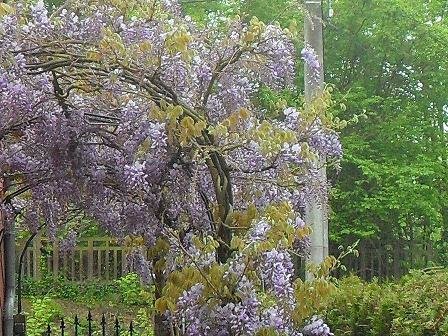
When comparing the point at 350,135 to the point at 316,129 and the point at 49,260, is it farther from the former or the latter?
the point at 316,129

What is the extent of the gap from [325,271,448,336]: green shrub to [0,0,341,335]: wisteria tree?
855 millimetres

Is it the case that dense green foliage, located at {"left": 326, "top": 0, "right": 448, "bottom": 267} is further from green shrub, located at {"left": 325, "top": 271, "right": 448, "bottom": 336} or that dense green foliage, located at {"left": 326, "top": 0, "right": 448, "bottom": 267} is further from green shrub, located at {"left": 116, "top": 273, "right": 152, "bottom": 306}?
green shrub, located at {"left": 325, "top": 271, "right": 448, "bottom": 336}

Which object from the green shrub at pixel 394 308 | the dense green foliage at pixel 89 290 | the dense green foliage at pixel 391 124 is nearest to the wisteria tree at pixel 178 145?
the green shrub at pixel 394 308

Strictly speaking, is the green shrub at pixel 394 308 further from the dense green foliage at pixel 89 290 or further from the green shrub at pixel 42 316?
the dense green foliage at pixel 89 290

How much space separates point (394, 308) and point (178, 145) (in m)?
1.95

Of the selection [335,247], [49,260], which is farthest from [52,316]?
[335,247]

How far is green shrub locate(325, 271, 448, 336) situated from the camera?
4.25 m

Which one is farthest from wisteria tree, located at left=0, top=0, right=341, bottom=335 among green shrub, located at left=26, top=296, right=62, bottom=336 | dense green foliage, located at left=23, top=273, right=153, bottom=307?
dense green foliage, located at left=23, top=273, right=153, bottom=307

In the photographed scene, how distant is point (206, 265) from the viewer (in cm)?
350

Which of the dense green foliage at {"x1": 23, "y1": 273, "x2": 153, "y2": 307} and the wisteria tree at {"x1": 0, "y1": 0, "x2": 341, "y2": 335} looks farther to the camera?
the dense green foliage at {"x1": 23, "y1": 273, "x2": 153, "y2": 307}

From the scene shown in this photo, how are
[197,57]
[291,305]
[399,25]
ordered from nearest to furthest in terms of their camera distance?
[291,305] < [197,57] < [399,25]

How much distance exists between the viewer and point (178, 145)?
347 cm

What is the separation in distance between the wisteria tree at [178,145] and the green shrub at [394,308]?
0.85m

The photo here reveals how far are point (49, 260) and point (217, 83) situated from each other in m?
9.41
